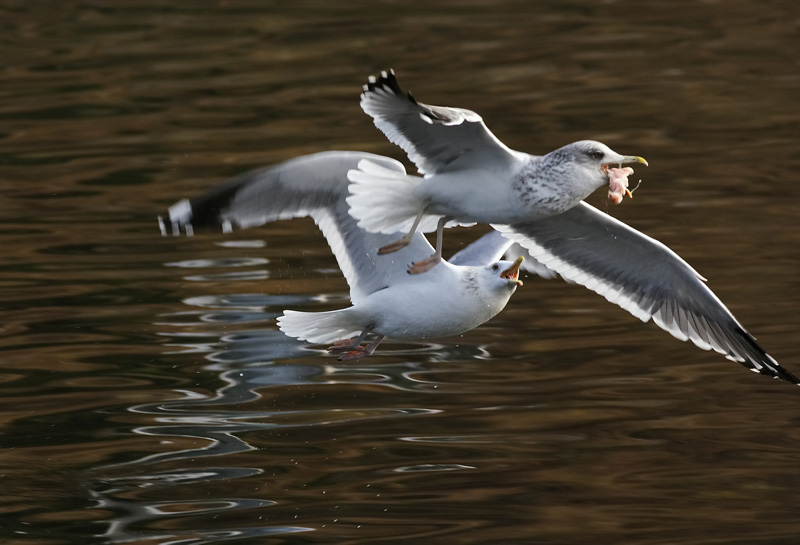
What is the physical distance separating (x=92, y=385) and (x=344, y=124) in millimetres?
6041

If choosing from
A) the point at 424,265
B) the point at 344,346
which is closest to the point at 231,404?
the point at 344,346

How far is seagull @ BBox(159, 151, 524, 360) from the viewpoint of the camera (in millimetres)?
6883

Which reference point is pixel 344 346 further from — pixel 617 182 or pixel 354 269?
pixel 617 182

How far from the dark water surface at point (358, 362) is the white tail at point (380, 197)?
1.30 metres

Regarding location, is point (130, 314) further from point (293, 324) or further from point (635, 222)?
point (635, 222)

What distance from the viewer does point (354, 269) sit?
726cm

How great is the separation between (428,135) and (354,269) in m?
1.04

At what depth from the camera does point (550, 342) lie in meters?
8.88

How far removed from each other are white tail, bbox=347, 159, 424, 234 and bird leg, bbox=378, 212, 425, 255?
0.27 ft

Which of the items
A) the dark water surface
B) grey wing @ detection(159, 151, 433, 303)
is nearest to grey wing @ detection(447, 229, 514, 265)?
grey wing @ detection(159, 151, 433, 303)

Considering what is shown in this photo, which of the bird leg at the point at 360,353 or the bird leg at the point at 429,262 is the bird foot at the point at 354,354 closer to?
the bird leg at the point at 360,353

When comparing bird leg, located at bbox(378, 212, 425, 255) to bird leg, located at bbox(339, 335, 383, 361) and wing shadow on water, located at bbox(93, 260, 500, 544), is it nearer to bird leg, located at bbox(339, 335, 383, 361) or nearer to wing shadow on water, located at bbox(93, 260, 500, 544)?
bird leg, located at bbox(339, 335, 383, 361)

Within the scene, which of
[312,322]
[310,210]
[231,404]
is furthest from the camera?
[231,404]

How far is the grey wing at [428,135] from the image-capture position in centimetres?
622
